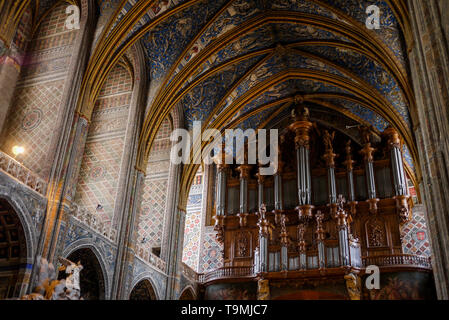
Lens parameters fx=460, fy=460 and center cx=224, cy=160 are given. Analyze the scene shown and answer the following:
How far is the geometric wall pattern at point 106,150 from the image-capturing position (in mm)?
16594

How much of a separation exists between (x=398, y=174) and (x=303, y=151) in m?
4.32

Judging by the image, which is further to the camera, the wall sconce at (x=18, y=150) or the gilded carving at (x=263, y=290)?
the gilded carving at (x=263, y=290)

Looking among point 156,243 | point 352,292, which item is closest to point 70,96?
point 156,243

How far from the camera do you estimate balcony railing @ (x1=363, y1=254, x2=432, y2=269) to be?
17.8 meters

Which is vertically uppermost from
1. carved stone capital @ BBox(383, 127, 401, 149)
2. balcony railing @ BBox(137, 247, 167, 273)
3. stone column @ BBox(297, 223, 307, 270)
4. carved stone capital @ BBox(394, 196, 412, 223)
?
carved stone capital @ BBox(383, 127, 401, 149)

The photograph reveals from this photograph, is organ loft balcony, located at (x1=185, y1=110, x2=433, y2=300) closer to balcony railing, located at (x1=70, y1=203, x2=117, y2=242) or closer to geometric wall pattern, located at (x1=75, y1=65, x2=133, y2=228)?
geometric wall pattern, located at (x1=75, y1=65, x2=133, y2=228)

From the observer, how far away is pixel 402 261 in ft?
58.6

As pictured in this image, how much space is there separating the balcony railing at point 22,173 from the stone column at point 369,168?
13515mm

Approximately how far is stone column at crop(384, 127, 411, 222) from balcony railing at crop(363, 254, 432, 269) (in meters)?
2.04

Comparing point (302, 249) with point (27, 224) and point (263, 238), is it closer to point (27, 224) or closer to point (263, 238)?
point (263, 238)

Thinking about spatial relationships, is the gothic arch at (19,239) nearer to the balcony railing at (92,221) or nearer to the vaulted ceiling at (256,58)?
the balcony railing at (92,221)

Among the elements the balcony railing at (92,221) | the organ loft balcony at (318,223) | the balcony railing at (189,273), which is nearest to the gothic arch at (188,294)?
the balcony railing at (189,273)

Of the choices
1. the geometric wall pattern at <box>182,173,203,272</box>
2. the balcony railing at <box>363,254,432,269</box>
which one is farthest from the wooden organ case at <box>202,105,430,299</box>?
the geometric wall pattern at <box>182,173,203,272</box>
